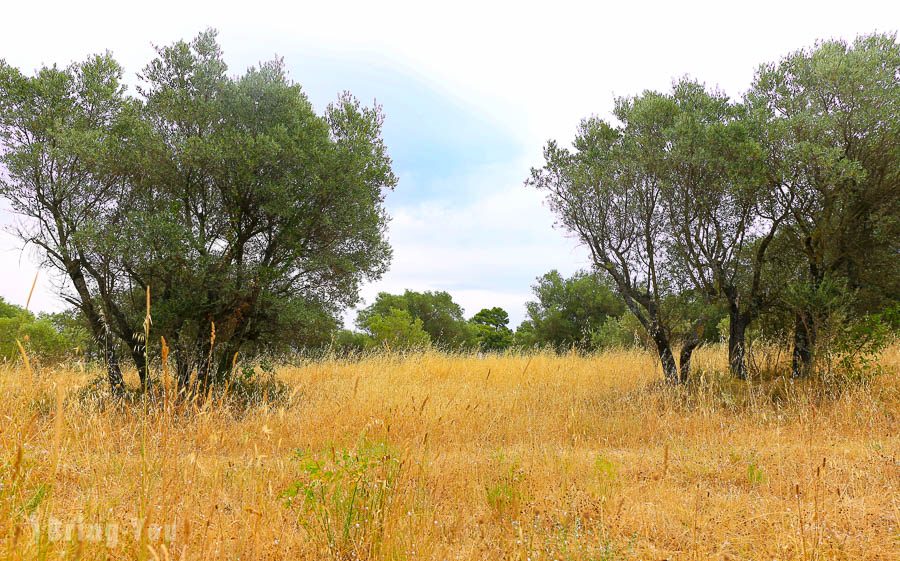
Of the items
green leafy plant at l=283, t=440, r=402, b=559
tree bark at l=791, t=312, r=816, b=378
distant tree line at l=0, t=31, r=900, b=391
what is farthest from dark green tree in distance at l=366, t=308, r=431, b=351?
green leafy plant at l=283, t=440, r=402, b=559

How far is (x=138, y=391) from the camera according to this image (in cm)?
1059

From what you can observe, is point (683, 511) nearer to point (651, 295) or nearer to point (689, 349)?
point (689, 349)

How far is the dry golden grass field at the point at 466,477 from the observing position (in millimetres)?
3352

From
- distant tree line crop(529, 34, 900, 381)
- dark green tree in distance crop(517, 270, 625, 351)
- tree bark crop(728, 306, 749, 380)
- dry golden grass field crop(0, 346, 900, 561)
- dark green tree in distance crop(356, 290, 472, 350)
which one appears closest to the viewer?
dry golden grass field crop(0, 346, 900, 561)

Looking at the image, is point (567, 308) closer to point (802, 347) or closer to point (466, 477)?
point (802, 347)

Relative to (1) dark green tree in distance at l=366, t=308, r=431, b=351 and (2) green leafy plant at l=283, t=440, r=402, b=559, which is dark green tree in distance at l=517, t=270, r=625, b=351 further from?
(2) green leafy plant at l=283, t=440, r=402, b=559

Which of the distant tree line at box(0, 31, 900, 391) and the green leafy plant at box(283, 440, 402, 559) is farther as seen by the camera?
the distant tree line at box(0, 31, 900, 391)

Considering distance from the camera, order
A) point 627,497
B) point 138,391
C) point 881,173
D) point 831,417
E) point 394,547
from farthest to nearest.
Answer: point 138,391 → point 881,173 → point 831,417 → point 627,497 → point 394,547

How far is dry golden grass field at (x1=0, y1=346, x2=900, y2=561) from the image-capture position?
3352 mm

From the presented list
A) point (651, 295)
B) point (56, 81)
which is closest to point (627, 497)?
point (651, 295)

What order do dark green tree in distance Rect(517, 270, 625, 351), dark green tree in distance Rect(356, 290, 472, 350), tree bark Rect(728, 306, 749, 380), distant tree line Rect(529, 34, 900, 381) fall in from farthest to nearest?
dark green tree in distance Rect(356, 290, 472, 350), dark green tree in distance Rect(517, 270, 625, 351), tree bark Rect(728, 306, 749, 380), distant tree line Rect(529, 34, 900, 381)

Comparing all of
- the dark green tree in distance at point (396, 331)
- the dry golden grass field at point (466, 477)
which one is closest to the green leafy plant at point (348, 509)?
the dry golden grass field at point (466, 477)

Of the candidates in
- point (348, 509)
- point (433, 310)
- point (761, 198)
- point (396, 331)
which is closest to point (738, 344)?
point (761, 198)

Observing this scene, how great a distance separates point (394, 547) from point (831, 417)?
27.6 feet
